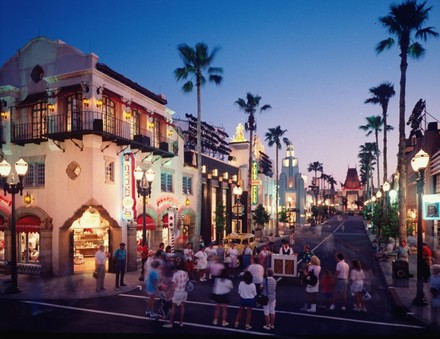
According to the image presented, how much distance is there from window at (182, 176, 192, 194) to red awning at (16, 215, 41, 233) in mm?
13060

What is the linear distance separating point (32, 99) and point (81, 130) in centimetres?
551

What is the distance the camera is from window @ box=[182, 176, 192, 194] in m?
33.7

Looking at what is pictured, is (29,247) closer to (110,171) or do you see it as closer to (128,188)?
(110,171)

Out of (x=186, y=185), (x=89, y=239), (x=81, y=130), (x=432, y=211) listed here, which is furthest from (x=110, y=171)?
(x=432, y=211)

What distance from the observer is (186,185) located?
112 ft

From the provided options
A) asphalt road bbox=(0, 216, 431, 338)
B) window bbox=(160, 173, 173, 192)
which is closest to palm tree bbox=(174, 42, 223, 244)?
window bbox=(160, 173, 173, 192)

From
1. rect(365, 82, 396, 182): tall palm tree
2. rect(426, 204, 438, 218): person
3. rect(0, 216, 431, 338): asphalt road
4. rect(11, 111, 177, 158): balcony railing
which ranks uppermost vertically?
rect(365, 82, 396, 182): tall palm tree

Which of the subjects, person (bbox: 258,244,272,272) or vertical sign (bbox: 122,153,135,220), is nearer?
person (bbox: 258,244,272,272)

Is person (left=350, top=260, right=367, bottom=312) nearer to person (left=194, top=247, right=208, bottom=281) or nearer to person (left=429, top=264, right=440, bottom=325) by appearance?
person (left=429, top=264, right=440, bottom=325)

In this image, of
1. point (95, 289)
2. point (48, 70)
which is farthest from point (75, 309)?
point (48, 70)

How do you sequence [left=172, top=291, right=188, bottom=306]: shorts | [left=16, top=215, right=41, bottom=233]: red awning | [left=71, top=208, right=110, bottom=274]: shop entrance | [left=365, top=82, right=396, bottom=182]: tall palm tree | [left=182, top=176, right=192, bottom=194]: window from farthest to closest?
[left=365, top=82, right=396, bottom=182]: tall palm tree → [left=182, top=176, right=192, bottom=194]: window → [left=71, top=208, right=110, bottom=274]: shop entrance → [left=16, top=215, right=41, bottom=233]: red awning → [left=172, top=291, right=188, bottom=306]: shorts

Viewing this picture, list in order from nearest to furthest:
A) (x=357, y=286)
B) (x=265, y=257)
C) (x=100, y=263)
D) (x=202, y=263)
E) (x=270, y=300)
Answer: (x=270, y=300)
(x=357, y=286)
(x=100, y=263)
(x=265, y=257)
(x=202, y=263)

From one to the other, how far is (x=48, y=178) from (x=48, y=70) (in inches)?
259

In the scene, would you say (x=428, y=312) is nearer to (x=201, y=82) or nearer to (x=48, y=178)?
(x=48, y=178)
